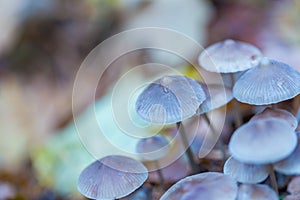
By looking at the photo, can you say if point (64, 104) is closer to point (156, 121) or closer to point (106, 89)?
point (106, 89)

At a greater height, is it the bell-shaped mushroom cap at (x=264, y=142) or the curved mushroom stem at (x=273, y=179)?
the bell-shaped mushroom cap at (x=264, y=142)

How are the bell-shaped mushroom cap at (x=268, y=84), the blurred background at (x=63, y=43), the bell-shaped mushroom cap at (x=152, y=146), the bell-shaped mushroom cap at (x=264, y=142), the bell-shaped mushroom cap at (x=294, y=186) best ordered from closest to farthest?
the bell-shaped mushroom cap at (x=264, y=142), the bell-shaped mushroom cap at (x=268, y=84), the bell-shaped mushroom cap at (x=294, y=186), the bell-shaped mushroom cap at (x=152, y=146), the blurred background at (x=63, y=43)

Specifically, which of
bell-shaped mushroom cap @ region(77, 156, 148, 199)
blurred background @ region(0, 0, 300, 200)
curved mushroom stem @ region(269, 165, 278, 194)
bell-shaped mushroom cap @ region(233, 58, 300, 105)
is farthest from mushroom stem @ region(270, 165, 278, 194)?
blurred background @ region(0, 0, 300, 200)

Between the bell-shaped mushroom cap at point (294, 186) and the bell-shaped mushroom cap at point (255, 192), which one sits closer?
the bell-shaped mushroom cap at point (255, 192)

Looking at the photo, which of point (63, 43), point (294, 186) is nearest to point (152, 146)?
point (294, 186)

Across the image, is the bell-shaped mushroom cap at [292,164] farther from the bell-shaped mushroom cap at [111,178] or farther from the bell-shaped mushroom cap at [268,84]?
the bell-shaped mushroom cap at [111,178]

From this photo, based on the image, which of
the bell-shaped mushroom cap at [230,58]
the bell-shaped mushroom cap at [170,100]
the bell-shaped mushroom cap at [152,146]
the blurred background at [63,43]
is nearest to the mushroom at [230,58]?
the bell-shaped mushroom cap at [230,58]
